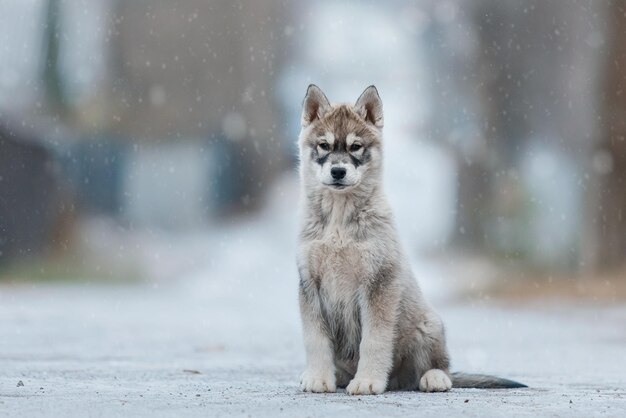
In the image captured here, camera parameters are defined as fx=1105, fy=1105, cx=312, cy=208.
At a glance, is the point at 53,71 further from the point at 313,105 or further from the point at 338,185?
the point at 338,185

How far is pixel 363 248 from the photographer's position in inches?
211

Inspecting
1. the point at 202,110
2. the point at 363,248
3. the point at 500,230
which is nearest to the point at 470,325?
the point at 363,248

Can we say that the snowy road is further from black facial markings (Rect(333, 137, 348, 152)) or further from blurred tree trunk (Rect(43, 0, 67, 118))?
blurred tree trunk (Rect(43, 0, 67, 118))

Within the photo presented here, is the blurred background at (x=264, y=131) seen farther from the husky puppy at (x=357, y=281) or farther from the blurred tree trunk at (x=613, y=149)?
the husky puppy at (x=357, y=281)

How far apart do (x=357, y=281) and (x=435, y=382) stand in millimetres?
625

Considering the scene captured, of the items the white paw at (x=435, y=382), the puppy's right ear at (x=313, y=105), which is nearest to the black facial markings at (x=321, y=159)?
the puppy's right ear at (x=313, y=105)

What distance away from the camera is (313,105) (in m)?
5.77

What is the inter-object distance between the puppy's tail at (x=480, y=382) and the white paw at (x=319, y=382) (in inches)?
28.6

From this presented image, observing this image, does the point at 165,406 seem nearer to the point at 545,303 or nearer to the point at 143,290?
the point at 545,303

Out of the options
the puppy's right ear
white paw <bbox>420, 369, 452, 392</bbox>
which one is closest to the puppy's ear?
the puppy's right ear

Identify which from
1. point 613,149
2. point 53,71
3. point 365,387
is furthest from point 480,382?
point 53,71

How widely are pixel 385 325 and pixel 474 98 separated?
711 inches

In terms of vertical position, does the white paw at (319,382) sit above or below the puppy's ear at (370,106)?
below

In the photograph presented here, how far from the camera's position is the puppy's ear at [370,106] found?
5693 mm
